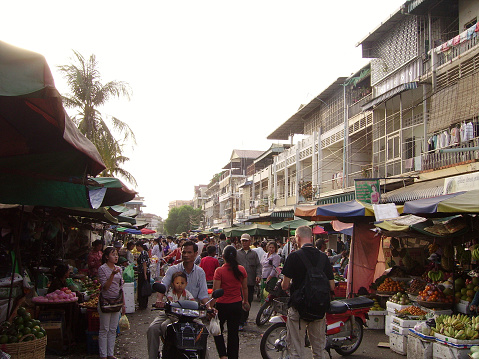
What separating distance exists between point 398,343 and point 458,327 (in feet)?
4.87

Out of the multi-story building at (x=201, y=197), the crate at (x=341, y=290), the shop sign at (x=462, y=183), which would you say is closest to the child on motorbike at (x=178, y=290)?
the crate at (x=341, y=290)

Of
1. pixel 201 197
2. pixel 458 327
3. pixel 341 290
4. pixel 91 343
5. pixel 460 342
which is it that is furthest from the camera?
pixel 201 197

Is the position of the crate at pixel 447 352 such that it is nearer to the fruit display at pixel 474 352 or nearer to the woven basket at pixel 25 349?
the fruit display at pixel 474 352

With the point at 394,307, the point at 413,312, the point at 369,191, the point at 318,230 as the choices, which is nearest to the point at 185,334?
the point at 413,312

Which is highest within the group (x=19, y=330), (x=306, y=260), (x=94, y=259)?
(x=306, y=260)

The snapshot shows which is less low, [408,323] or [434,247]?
[434,247]

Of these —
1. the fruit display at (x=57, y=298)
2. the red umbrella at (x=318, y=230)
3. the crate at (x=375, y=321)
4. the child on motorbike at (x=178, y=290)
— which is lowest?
the crate at (x=375, y=321)

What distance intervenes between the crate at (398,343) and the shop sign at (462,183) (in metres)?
7.17

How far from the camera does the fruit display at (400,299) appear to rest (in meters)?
8.60

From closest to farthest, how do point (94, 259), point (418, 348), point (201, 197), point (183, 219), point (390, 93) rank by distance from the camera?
point (418, 348)
point (94, 259)
point (390, 93)
point (183, 219)
point (201, 197)

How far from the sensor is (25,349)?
5199 mm

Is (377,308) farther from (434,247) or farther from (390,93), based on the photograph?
(390,93)

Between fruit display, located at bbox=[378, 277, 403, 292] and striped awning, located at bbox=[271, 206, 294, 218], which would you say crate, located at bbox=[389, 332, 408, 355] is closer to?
fruit display, located at bbox=[378, 277, 403, 292]

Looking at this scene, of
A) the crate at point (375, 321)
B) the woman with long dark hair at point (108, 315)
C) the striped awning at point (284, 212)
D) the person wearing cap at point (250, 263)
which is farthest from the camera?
the striped awning at point (284, 212)
